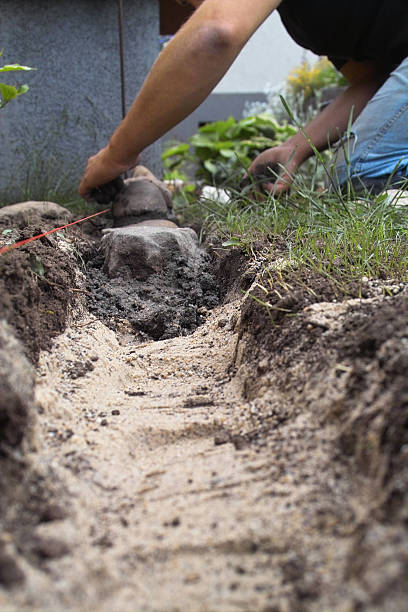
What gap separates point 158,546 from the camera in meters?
0.72

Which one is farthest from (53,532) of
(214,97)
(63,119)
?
(214,97)

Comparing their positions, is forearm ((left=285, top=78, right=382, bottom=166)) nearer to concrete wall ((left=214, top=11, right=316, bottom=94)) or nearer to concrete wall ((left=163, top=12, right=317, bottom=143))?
concrete wall ((left=163, top=12, right=317, bottom=143))

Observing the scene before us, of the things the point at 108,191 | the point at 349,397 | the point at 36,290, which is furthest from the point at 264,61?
the point at 349,397

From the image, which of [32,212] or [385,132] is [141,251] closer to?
[32,212]

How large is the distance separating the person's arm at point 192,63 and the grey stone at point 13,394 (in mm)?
1297

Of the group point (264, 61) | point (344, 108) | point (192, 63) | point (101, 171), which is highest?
point (192, 63)

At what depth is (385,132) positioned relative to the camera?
2.32 metres

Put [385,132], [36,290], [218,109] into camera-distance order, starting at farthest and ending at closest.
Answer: [218,109] → [385,132] → [36,290]

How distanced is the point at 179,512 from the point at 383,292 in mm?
681

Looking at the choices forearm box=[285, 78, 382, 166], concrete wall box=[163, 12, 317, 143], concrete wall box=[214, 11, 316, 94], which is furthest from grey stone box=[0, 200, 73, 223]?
concrete wall box=[214, 11, 316, 94]

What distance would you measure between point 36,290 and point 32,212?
1.25 metres

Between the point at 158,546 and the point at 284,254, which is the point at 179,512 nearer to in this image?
the point at 158,546

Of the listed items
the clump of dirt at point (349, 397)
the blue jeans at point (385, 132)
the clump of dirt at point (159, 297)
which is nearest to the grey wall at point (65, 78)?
the clump of dirt at point (159, 297)

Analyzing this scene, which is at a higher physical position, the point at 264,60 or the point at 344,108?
the point at 344,108
